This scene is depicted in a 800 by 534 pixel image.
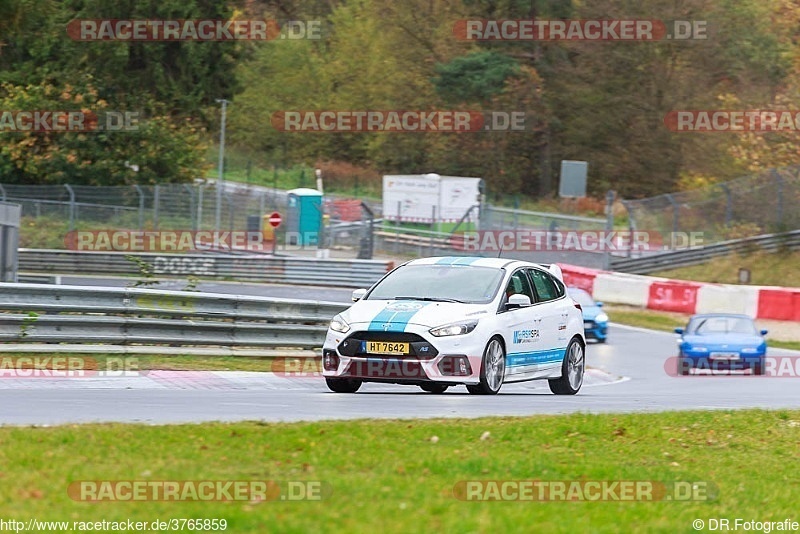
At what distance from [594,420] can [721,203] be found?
32.1 metres

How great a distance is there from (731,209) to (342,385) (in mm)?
29606

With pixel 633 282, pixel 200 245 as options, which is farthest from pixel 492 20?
pixel 633 282

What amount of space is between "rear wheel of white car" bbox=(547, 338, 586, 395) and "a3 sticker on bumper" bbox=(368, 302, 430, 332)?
2.60 meters

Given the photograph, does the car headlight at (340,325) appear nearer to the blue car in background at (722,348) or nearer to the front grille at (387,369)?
the front grille at (387,369)

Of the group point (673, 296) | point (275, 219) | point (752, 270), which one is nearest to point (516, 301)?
point (673, 296)

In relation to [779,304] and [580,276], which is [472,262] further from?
[580,276]

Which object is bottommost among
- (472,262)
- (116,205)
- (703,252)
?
(703,252)

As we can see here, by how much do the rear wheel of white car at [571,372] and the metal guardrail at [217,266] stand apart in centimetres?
2443

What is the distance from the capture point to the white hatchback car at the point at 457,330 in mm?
13617

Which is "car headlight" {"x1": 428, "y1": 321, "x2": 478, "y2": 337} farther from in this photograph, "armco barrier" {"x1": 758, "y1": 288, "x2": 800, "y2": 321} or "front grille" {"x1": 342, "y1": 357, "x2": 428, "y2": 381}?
"armco barrier" {"x1": 758, "y1": 288, "x2": 800, "y2": 321}

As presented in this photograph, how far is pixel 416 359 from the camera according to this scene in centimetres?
1358
